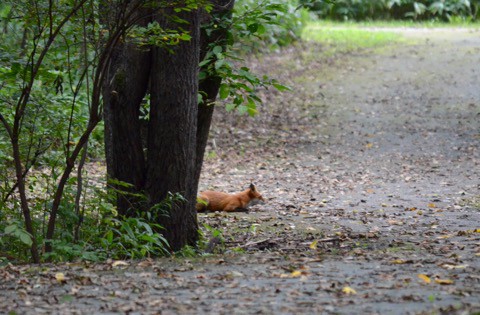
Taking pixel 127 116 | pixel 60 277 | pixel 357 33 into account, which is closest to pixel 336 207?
pixel 127 116

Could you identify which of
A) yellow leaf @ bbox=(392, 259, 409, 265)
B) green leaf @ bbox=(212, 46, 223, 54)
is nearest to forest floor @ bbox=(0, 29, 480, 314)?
yellow leaf @ bbox=(392, 259, 409, 265)

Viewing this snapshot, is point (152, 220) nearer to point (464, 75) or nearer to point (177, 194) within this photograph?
point (177, 194)

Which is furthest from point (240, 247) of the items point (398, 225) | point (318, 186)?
point (318, 186)

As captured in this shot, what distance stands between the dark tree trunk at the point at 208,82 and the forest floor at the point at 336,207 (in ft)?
3.14

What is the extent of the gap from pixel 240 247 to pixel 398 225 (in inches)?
80.1

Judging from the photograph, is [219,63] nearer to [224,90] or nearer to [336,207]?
[224,90]

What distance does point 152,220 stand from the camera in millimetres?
7359

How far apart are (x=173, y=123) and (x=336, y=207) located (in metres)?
3.67

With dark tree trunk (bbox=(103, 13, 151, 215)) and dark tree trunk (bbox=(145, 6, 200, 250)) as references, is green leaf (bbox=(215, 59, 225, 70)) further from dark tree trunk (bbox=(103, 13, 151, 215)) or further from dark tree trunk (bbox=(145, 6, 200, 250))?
dark tree trunk (bbox=(103, 13, 151, 215))

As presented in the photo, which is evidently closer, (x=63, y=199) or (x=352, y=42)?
(x=63, y=199)

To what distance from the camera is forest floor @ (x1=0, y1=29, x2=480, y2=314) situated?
4.98 meters

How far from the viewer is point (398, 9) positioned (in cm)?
2967

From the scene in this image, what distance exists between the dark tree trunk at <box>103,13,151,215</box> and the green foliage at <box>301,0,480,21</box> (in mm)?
21713

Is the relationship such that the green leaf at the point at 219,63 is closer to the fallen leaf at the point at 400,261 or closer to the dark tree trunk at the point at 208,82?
the dark tree trunk at the point at 208,82
